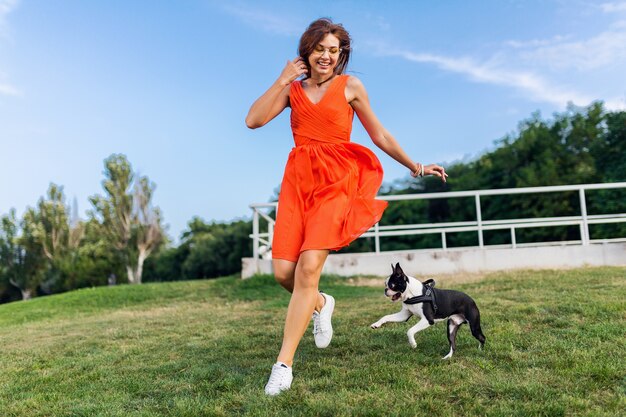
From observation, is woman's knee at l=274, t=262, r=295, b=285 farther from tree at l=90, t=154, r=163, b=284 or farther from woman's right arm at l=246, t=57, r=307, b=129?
tree at l=90, t=154, r=163, b=284

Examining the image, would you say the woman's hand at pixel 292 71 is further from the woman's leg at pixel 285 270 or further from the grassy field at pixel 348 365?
the grassy field at pixel 348 365

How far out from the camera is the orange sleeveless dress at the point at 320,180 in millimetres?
3418

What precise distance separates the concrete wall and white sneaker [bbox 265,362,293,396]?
7.43 meters

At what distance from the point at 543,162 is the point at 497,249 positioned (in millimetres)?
18041

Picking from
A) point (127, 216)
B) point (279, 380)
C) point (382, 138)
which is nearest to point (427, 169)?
point (382, 138)

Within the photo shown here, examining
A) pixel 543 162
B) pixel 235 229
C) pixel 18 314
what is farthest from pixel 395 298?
pixel 235 229

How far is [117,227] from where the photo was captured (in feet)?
116

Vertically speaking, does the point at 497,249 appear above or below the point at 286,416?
above

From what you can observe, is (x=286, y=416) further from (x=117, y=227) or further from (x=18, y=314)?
(x=117, y=227)

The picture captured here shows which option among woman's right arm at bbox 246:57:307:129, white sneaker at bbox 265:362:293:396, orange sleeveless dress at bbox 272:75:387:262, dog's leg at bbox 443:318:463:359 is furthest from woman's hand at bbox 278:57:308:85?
dog's leg at bbox 443:318:463:359

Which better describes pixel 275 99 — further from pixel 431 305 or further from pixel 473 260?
pixel 473 260

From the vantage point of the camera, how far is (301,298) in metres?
3.38

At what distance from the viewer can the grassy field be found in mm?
3000

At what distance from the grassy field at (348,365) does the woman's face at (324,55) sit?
6.62 ft
